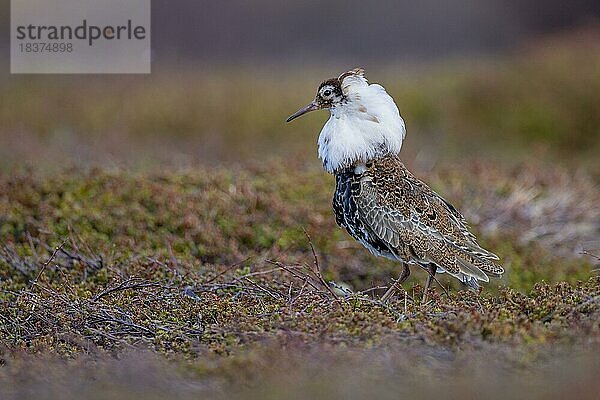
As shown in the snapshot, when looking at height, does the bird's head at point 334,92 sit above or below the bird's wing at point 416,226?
above

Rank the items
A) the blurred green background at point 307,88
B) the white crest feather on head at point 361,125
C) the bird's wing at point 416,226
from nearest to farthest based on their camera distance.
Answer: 1. the bird's wing at point 416,226
2. the white crest feather on head at point 361,125
3. the blurred green background at point 307,88

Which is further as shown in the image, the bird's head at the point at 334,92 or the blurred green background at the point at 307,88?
the blurred green background at the point at 307,88

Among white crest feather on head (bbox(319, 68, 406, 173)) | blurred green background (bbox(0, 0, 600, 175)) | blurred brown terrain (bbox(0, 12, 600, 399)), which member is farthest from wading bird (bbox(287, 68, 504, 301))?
blurred green background (bbox(0, 0, 600, 175))

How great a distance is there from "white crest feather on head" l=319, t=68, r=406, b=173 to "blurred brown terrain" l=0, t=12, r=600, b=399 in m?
0.79

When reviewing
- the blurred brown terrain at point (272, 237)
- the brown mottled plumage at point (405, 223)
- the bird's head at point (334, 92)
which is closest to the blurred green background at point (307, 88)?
the blurred brown terrain at point (272, 237)

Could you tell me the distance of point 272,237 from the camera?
7996 mm

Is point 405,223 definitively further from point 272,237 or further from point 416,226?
point 272,237

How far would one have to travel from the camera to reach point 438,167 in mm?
10695

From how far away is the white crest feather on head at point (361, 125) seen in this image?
5.73 meters

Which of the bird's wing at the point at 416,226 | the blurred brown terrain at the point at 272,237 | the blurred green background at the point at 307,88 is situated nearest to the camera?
the blurred brown terrain at the point at 272,237

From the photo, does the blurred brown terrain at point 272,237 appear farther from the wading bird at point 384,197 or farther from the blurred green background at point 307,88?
the wading bird at point 384,197

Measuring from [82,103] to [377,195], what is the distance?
9.84m

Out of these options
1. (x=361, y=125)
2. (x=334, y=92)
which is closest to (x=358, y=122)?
(x=361, y=125)

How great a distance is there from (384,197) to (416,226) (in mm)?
267
